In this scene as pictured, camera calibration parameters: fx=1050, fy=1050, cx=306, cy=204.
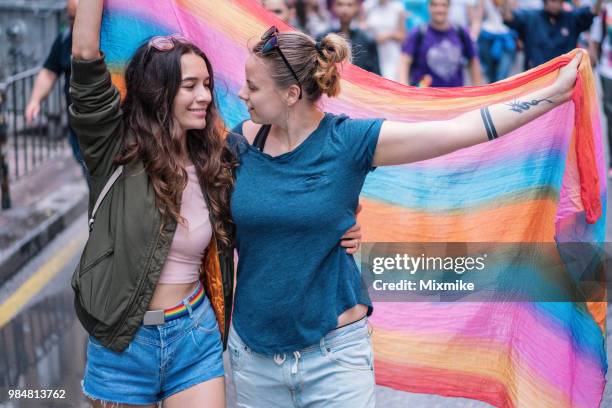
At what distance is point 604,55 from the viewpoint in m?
19.8

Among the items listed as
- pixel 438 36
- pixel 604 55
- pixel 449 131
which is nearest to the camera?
pixel 449 131

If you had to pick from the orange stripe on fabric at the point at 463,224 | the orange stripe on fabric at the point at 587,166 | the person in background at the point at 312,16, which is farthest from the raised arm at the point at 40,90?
the orange stripe on fabric at the point at 587,166

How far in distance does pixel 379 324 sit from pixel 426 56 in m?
5.35

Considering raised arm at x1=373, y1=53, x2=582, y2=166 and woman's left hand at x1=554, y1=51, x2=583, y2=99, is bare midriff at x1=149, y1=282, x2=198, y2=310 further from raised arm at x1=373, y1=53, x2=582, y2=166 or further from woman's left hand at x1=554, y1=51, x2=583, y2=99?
woman's left hand at x1=554, y1=51, x2=583, y2=99

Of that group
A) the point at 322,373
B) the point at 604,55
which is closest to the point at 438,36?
the point at 322,373

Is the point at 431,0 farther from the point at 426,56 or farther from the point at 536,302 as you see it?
the point at 536,302

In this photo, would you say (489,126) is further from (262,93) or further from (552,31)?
(552,31)

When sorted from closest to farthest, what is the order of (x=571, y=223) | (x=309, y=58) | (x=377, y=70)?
(x=309, y=58)
(x=571, y=223)
(x=377, y=70)

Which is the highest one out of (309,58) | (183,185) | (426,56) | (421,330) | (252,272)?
(426,56)

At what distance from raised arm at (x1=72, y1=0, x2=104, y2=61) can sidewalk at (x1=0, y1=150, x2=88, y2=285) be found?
4.86 m

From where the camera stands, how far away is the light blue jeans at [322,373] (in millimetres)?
3654

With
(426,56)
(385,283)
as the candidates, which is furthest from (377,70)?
(385,283)

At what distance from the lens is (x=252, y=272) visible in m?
3.70

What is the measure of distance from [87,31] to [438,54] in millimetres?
6127
